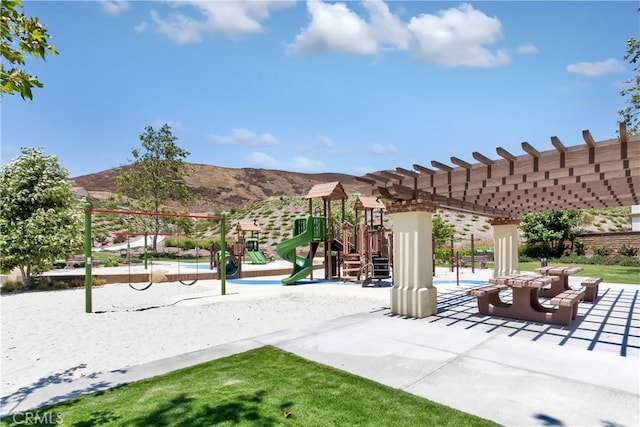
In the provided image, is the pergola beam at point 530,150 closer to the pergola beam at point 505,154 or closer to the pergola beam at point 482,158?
the pergola beam at point 505,154

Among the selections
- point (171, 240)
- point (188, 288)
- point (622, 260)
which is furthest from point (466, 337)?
point (171, 240)

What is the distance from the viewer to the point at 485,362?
4422 mm

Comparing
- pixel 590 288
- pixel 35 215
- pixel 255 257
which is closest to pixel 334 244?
pixel 590 288

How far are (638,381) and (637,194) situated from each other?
6.96 m

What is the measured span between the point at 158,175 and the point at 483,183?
31280mm

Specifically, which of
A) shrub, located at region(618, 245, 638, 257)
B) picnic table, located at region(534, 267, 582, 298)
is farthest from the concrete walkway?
shrub, located at region(618, 245, 638, 257)

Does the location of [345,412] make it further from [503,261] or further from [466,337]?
[503,261]

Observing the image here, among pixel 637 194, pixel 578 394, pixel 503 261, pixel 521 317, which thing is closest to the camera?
pixel 578 394

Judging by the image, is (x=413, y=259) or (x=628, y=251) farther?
(x=628, y=251)

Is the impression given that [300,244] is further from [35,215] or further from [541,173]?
[541,173]

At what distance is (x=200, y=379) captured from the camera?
396cm

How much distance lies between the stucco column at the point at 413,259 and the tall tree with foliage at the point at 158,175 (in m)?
28.2

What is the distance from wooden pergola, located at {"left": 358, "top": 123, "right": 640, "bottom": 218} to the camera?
491 centimetres

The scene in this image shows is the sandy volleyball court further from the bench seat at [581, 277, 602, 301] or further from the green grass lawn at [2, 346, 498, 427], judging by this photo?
the bench seat at [581, 277, 602, 301]
